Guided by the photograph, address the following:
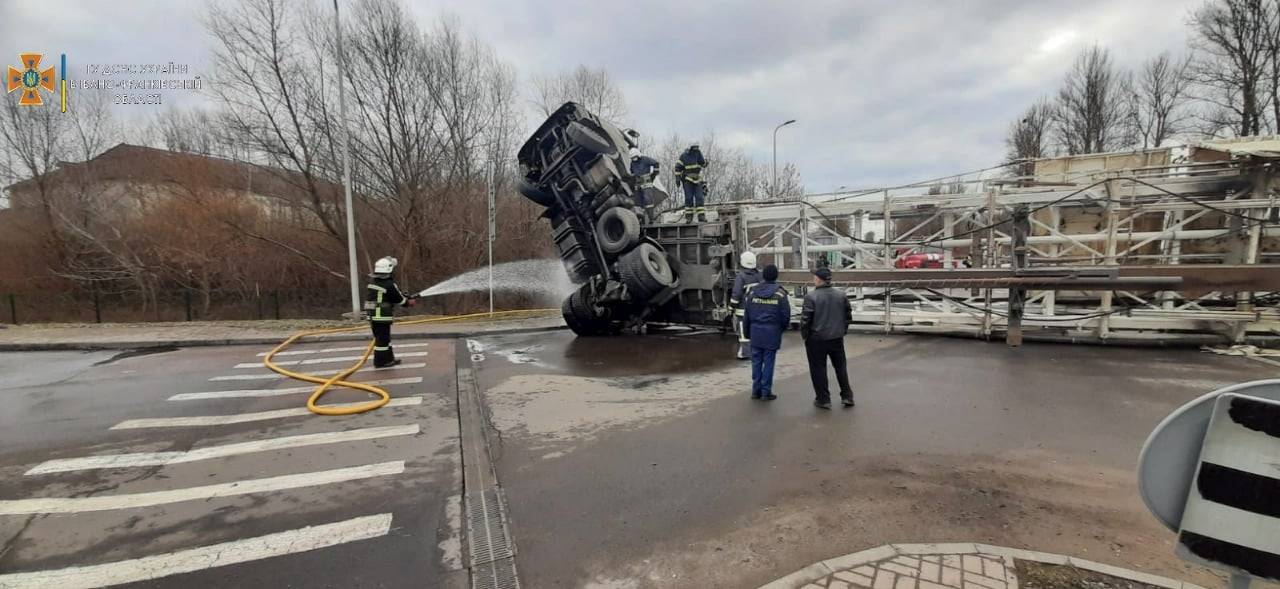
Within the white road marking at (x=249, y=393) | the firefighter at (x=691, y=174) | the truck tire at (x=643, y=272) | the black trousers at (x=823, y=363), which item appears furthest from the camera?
the firefighter at (x=691, y=174)

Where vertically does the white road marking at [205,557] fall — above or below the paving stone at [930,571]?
below

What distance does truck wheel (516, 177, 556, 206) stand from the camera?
10.7 m

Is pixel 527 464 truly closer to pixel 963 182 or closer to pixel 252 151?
pixel 963 182

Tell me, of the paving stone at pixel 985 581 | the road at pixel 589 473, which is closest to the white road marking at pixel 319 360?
the road at pixel 589 473

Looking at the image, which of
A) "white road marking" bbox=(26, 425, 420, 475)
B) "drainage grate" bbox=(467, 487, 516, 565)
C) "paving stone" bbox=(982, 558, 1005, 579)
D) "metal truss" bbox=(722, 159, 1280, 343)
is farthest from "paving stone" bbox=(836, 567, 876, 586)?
"metal truss" bbox=(722, 159, 1280, 343)

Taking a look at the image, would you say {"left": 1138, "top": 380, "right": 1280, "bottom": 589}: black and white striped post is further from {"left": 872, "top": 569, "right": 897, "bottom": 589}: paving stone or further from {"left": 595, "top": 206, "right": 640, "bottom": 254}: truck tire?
{"left": 595, "top": 206, "right": 640, "bottom": 254}: truck tire

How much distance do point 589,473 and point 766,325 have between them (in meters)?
2.73

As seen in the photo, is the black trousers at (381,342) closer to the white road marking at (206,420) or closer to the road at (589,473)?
the road at (589,473)

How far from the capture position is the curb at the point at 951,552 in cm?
255

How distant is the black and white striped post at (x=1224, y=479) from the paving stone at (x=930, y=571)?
1.02 m

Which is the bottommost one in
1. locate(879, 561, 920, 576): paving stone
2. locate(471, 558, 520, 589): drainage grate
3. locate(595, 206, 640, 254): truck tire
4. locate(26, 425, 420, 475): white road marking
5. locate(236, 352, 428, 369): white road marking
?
locate(471, 558, 520, 589): drainage grate

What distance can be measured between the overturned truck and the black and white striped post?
8.08 metres

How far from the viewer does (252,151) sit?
15.9 metres

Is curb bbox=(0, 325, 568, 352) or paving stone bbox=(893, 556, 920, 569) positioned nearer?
paving stone bbox=(893, 556, 920, 569)
